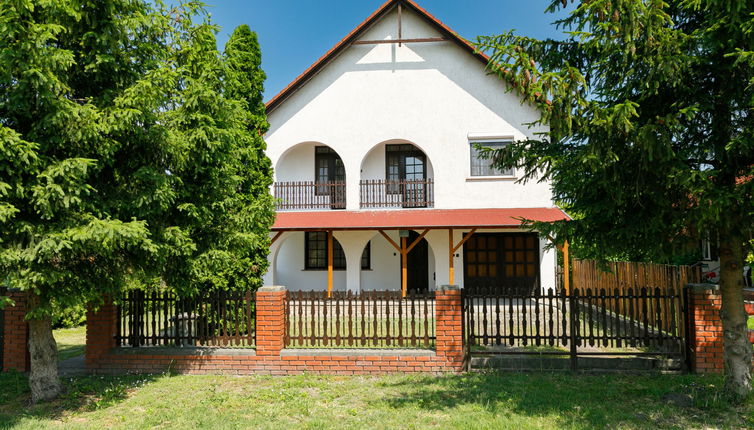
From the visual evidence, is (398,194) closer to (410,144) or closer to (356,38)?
(410,144)

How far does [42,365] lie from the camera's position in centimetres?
621

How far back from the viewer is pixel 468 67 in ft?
51.8

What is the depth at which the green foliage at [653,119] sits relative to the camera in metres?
4.84

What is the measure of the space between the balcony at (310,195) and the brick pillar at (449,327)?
375 inches

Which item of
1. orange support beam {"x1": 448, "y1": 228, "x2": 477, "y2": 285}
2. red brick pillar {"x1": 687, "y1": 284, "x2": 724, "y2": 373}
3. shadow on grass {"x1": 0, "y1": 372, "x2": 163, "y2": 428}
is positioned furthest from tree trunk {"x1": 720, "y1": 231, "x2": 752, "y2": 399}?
orange support beam {"x1": 448, "y1": 228, "x2": 477, "y2": 285}

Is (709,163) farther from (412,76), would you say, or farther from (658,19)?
(412,76)

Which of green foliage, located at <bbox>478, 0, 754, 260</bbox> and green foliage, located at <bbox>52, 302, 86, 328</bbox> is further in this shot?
green foliage, located at <bbox>52, 302, 86, 328</bbox>

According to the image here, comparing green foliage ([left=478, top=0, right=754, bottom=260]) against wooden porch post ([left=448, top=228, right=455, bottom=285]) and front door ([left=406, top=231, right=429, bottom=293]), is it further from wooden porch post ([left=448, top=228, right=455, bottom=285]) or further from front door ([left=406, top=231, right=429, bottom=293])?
front door ([left=406, top=231, right=429, bottom=293])

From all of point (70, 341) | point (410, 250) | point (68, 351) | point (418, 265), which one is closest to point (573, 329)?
point (410, 250)

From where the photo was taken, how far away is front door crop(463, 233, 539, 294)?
639 inches

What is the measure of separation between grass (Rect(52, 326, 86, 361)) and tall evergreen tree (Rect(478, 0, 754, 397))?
8.73 m

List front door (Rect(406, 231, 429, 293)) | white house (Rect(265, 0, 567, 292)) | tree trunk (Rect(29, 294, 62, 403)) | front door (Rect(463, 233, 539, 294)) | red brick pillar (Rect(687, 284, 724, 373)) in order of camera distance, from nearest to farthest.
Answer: tree trunk (Rect(29, 294, 62, 403)), red brick pillar (Rect(687, 284, 724, 373)), white house (Rect(265, 0, 567, 292)), front door (Rect(463, 233, 539, 294)), front door (Rect(406, 231, 429, 293))

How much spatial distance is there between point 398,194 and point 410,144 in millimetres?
1996

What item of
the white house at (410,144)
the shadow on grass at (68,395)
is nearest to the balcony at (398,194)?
the white house at (410,144)
